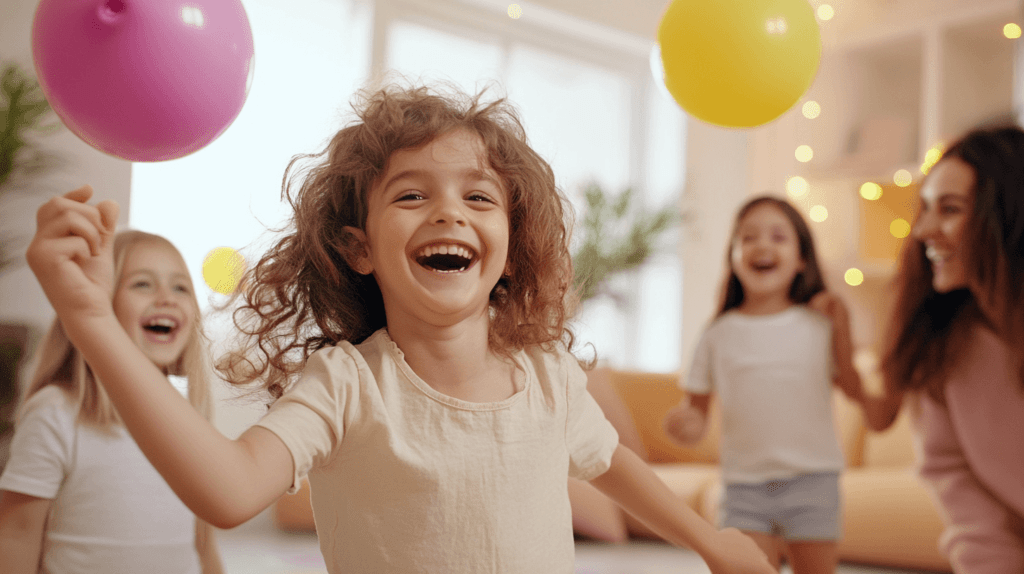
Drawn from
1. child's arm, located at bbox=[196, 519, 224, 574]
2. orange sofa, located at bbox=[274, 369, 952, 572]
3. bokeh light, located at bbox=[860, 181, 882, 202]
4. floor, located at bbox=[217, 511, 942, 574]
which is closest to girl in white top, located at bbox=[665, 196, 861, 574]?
orange sofa, located at bbox=[274, 369, 952, 572]

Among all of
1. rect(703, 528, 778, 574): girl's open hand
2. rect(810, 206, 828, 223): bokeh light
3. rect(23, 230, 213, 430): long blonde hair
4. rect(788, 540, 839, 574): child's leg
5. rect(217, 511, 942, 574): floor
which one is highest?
rect(810, 206, 828, 223): bokeh light

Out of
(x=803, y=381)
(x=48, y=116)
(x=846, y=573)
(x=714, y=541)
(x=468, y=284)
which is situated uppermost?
(x=48, y=116)

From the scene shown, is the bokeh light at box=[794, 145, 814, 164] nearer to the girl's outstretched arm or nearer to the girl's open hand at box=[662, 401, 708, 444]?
the girl's open hand at box=[662, 401, 708, 444]

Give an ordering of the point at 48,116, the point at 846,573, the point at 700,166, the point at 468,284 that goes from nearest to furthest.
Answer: the point at 468,284, the point at 48,116, the point at 846,573, the point at 700,166

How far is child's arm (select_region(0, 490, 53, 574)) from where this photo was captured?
120cm

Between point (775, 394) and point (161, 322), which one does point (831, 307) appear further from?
point (161, 322)

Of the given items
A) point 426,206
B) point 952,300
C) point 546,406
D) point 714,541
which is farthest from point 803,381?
point 426,206

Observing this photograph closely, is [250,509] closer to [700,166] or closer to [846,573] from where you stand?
[846,573]

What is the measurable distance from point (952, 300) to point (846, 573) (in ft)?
4.03

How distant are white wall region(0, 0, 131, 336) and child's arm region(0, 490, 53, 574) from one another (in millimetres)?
353

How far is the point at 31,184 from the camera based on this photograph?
60.5 inches

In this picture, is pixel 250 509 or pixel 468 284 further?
pixel 468 284

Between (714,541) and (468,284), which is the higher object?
(468,284)

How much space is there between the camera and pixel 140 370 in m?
0.67
